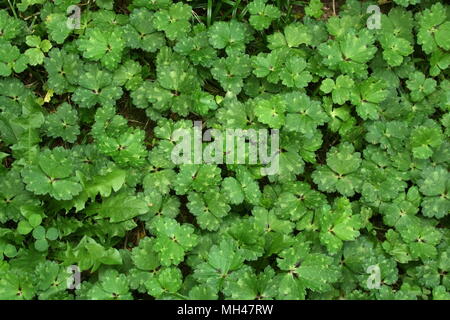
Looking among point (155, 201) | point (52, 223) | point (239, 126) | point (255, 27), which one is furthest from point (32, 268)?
point (255, 27)

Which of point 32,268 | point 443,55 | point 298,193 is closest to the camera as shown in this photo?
point 32,268

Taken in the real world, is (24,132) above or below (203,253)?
above

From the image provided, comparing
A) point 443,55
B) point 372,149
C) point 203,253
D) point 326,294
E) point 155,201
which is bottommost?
point 326,294

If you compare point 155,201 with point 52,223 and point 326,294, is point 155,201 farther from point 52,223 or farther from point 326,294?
point 326,294

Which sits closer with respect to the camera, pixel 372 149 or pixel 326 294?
pixel 326 294

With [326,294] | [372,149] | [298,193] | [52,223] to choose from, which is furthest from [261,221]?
[52,223]

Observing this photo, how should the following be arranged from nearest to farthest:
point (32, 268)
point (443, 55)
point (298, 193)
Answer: point (32, 268) < point (298, 193) < point (443, 55)
